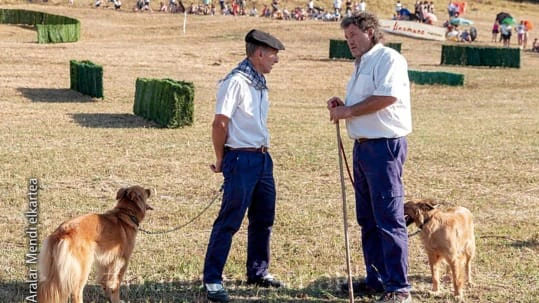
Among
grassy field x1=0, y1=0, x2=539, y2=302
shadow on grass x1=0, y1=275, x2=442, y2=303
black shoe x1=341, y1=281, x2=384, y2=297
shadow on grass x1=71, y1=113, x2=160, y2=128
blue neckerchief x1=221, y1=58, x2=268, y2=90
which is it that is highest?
blue neckerchief x1=221, y1=58, x2=268, y2=90

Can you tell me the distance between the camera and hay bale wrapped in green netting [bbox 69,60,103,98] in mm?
21359

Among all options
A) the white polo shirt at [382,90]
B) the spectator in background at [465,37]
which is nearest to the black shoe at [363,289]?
the white polo shirt at [382,90]

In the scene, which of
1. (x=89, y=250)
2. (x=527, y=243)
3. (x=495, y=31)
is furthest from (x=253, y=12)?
(x=89, y=250)

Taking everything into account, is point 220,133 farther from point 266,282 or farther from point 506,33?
point 506,33

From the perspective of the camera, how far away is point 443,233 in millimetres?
6332

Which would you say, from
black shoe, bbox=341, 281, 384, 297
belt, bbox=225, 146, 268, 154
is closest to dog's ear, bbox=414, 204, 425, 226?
black shoe, bbox=341, 281, 384, 297

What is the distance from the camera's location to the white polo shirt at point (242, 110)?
19.6 ft

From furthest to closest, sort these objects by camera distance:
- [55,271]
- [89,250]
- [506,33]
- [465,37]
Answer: [465,37] → [506,33] → [89,250] → [55,271]

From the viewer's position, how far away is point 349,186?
11.2 m

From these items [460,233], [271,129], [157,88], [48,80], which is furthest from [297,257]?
[48,80]

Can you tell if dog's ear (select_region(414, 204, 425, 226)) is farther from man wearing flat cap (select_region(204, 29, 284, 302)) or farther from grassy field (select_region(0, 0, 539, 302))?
man wearing flat cap (select_region(204, 29, 284, 302))

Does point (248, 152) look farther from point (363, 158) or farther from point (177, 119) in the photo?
point (177, 119)

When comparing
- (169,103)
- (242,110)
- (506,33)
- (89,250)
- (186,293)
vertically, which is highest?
(242,110)

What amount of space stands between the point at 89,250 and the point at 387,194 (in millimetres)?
2104
